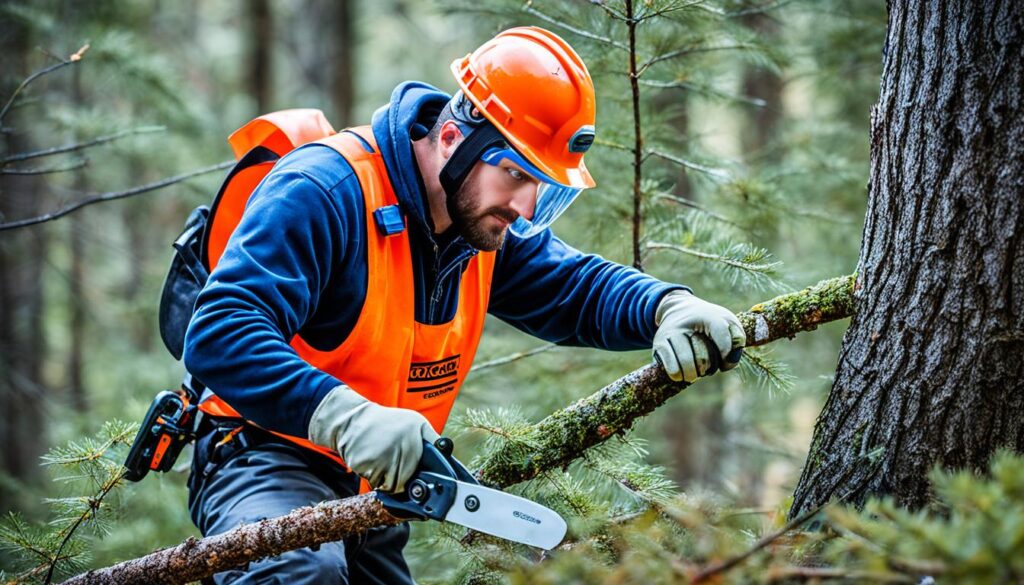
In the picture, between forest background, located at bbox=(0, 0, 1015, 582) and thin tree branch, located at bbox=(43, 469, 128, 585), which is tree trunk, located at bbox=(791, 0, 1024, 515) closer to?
forest background, located at bbox=(0, 0, 1015, 582)

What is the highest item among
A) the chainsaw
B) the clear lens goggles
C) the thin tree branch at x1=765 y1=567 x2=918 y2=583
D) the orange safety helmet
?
the orange safety helmet

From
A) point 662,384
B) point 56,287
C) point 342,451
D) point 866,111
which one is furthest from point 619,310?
point 56,287

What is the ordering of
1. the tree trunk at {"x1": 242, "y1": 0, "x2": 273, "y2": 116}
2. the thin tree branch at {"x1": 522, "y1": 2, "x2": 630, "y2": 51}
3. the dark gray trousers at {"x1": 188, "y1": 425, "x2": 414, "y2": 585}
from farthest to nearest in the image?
the tree trunk at {"x1": 242, "y1": 0, "x2": 273, "y2": 116}
the thin tree branch at {"x1": 522, "y1": 2, "x2": 630, "y2": 51}
the dark gray trousers at {"x1": 188, "y1": 425, "x2": 414, "y2": 585}

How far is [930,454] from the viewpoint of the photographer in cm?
207

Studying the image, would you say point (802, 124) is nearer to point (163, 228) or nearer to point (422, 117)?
point (422, 117)

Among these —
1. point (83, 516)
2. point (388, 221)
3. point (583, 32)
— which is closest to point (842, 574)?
point (388, 221)

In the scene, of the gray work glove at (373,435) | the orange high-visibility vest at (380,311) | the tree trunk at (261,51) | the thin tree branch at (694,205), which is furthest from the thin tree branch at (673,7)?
the tree trunk at (261,51)

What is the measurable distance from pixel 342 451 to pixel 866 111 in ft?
24.2

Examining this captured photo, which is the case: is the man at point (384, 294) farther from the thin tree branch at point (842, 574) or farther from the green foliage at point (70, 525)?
the thin tree branch at point (842, 574)

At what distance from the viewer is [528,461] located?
2.35 metres

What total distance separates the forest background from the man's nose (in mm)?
710

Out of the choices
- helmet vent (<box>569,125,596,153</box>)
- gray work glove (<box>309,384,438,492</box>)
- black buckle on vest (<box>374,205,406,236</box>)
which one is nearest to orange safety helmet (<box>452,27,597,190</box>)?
helmet vent (<box>569,125,596,153</box>)

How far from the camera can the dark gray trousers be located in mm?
2387

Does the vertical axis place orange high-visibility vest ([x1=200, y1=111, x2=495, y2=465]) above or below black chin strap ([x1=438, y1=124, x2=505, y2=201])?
below
